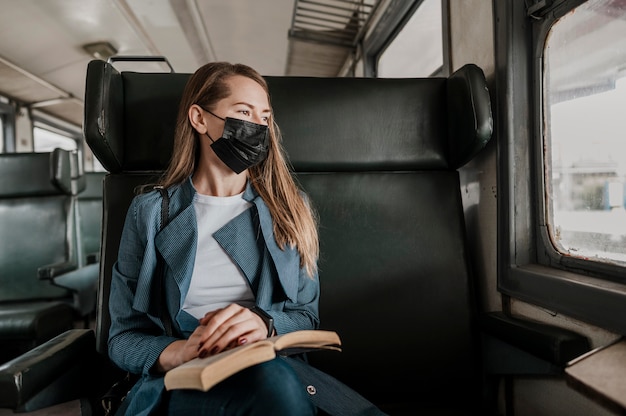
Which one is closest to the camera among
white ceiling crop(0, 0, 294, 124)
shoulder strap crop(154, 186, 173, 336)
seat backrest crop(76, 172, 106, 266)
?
shoulder strap crop(154, 186, 173, 336)

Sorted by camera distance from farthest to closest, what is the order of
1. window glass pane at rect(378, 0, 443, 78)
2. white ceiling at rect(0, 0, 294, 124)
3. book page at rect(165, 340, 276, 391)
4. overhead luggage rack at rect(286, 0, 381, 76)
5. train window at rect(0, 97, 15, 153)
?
train window at rect(0, 97, 15, 153), white ceiling at rect(0, 0, 294, 124), overhead luggage rack at rect(286, 0, 381, 76), window glass pane at rect(378, 0, 443, 78), book page at rect(165, 340, 276, 391)

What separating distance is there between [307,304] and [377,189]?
1.62 ft

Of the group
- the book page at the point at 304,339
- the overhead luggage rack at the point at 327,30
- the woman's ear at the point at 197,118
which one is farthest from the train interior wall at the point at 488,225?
the overhead luggage rack at the point at 327,30

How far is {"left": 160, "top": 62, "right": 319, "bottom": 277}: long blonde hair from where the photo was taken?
1.43 metres

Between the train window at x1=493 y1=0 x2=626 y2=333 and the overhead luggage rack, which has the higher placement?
the overhead luggage rack

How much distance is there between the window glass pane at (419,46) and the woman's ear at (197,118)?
1.35 meters

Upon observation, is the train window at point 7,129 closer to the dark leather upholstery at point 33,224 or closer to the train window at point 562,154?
the dark leather upholstery at point 33,224

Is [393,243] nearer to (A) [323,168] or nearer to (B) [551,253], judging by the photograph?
(A) [323,168]

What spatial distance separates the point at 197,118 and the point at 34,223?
8.46 feet

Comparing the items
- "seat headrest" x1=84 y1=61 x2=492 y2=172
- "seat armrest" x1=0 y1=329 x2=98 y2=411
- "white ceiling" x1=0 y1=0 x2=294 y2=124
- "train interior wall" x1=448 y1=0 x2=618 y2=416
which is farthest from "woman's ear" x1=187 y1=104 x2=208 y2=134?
"white ceiling" x1=0 y1=0 x2=294 y2=124

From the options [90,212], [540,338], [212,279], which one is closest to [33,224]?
[90,212]

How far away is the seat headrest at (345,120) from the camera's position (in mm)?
1580

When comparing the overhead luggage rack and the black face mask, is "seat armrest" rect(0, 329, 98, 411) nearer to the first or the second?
the black face mask

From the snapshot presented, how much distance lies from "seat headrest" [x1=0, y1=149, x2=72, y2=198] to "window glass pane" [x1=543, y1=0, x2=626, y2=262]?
3089mm
